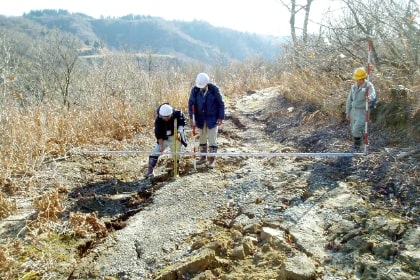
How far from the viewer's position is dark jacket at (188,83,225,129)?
6246 mm

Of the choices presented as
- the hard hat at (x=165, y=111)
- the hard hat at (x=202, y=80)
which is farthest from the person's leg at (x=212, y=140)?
the hard hat at (x=165, y=111)

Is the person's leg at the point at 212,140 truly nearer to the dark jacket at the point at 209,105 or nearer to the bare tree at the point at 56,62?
the dark jacket at the point at 209,105

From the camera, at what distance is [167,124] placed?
243 inches

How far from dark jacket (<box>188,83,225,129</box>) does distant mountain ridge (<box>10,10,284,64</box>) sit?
121 m

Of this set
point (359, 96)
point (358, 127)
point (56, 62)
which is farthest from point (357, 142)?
point (56, 62)

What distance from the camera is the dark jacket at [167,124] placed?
6109mm

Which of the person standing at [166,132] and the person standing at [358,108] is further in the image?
the person standing at [166,132]

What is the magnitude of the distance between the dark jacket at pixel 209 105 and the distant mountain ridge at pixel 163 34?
121 metres

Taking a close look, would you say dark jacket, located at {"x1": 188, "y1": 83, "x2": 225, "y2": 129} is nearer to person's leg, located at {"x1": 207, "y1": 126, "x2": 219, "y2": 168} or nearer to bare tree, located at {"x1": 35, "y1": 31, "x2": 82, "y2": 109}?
person's leg, located at {"x1": 207, "y1": 126, "x2": 219, "y2": 168}

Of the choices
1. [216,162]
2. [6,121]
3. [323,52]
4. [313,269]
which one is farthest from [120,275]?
[323,52]

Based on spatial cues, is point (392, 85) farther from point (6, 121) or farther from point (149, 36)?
point (149, 36)

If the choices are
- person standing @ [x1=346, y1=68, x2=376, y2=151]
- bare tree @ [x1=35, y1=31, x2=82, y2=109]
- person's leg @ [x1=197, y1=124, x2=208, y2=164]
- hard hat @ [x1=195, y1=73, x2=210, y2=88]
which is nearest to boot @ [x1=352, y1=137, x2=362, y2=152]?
person standing @ [x1=346, y1=68, x2=376, y2=151]

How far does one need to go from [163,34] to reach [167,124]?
476 feet

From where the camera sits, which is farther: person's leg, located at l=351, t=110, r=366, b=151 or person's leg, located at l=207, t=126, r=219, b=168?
person's leg, located at l=207, t=126, r=219, b=168
